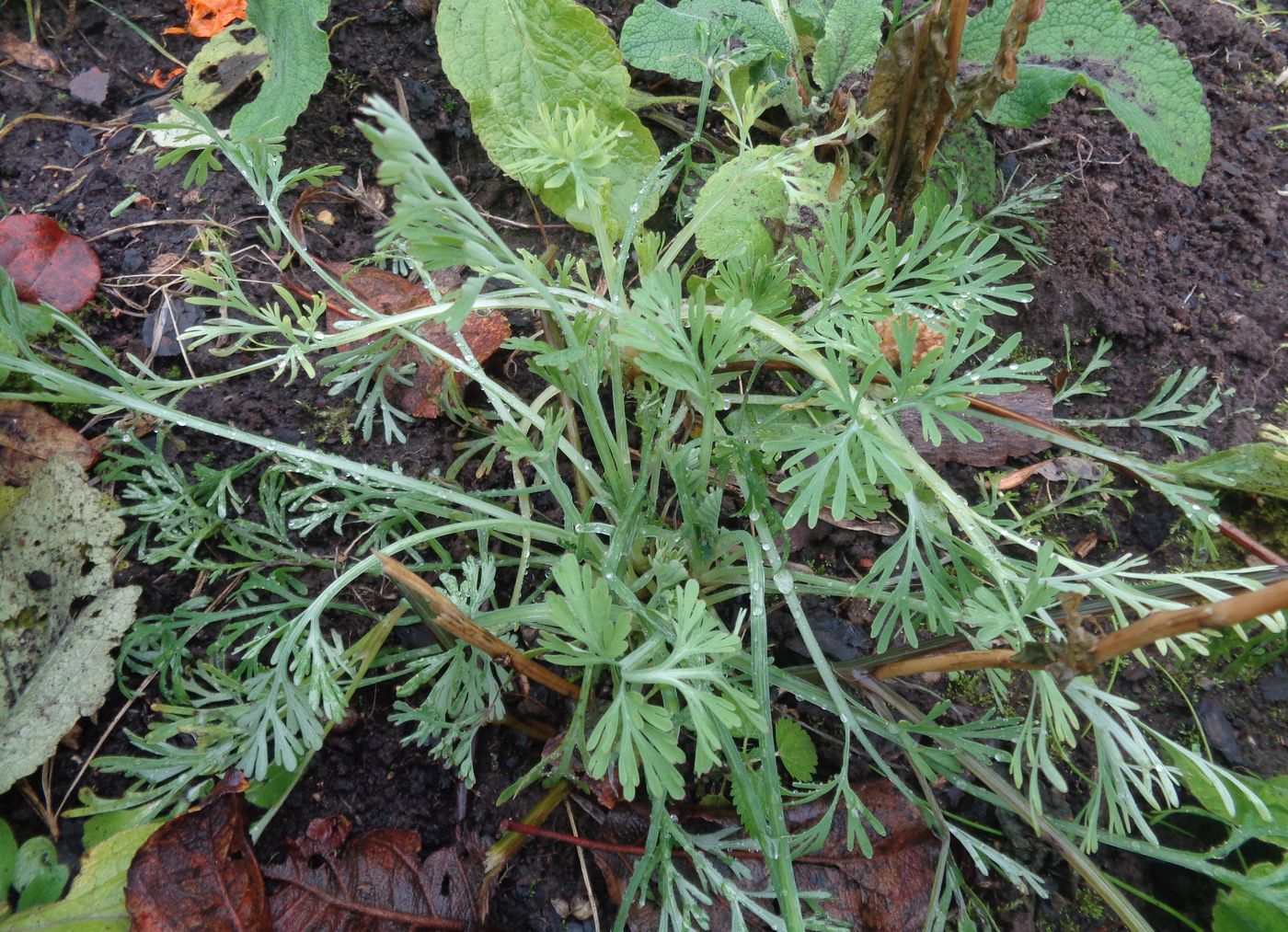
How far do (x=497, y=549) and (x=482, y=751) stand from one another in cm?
41

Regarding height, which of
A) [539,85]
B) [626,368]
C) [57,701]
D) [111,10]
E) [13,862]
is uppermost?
[539,85]

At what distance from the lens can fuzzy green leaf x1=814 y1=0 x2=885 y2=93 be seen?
1820mm

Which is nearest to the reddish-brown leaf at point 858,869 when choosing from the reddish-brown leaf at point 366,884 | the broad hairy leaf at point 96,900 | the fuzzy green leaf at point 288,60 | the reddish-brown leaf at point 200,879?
the reddish-brown leaf at point 366,884

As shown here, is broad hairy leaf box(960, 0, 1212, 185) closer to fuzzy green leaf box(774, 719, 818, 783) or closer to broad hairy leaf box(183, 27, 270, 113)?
fuzzy green leaf box(774, 719, 818, 783)

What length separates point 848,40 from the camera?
6.03 ft

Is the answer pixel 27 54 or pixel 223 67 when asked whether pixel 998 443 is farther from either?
pixel 27 54

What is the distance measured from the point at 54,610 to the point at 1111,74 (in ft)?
8.26

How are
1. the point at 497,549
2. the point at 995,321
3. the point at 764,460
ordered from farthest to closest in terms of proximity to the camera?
the point at 995,321 < the point at 497,549 < the point at 764,460

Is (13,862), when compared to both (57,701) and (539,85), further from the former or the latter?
(539,85)

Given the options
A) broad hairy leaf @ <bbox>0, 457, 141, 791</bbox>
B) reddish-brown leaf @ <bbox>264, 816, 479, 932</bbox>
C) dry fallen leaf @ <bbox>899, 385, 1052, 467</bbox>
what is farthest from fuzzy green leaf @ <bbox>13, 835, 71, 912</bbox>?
dry fallen leaf @ <bbox>899, 385, 1052, 467</bbox>

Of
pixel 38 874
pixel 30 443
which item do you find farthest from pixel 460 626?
pixel 30 443

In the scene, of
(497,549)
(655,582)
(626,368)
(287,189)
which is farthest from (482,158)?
(655,582)

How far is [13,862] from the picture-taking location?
1.28 meters

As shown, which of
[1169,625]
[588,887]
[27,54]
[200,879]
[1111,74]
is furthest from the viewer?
[27,54]
